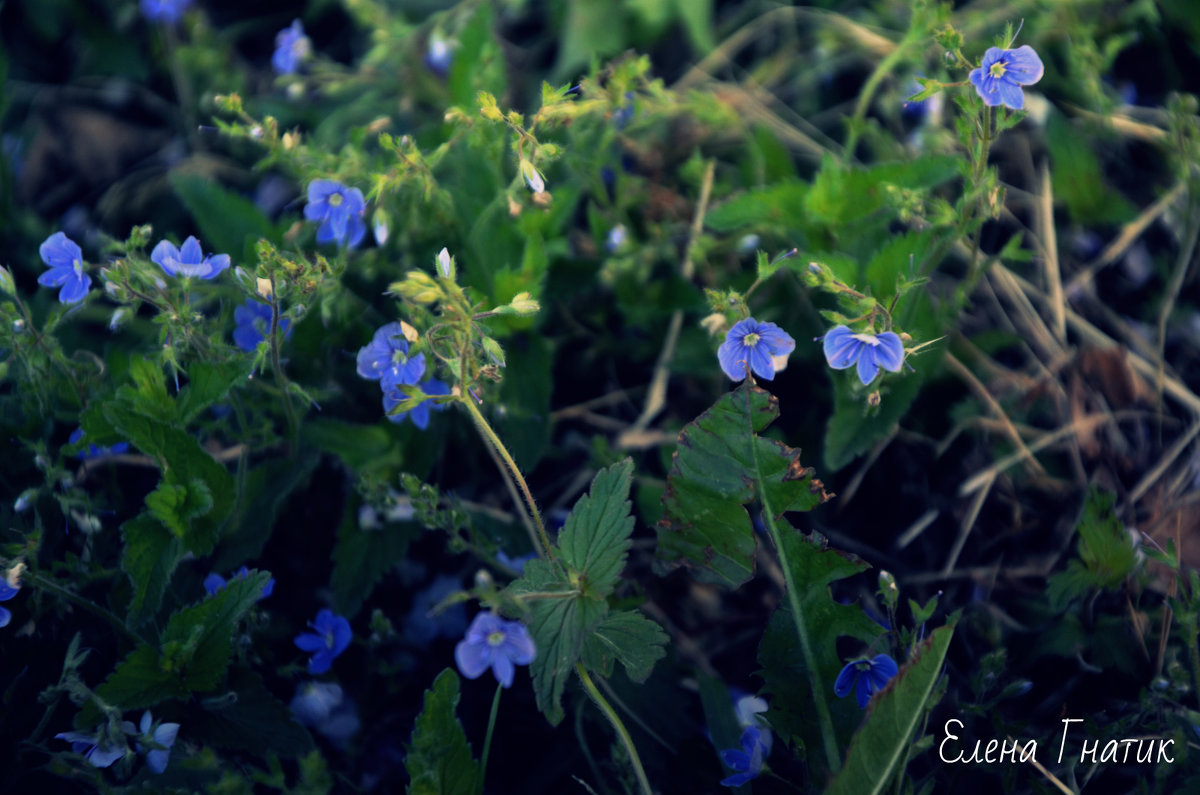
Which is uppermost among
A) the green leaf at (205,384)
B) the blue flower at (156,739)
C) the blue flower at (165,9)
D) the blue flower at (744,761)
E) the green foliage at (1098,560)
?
the blue flower at (165,9)

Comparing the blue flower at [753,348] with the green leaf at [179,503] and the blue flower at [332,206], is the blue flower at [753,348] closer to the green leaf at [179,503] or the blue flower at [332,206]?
the blue flower at [332,206]

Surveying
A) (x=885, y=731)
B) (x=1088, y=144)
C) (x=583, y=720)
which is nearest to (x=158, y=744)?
(x=583, y=720)

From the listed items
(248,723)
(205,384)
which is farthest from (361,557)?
(205,384)

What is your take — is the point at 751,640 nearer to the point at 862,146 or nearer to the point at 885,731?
the point at 885,731

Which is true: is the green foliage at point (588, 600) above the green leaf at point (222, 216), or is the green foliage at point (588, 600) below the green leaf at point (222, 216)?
below

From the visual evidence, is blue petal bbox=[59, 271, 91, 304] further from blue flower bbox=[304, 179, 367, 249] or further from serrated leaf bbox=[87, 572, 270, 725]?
serrated leaf bbox=[87, 572, 270, 725]

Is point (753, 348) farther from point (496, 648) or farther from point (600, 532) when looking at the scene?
point (496, 648)

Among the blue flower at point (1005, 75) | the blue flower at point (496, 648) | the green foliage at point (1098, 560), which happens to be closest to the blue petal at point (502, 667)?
the blue flower at point (496, 648)
